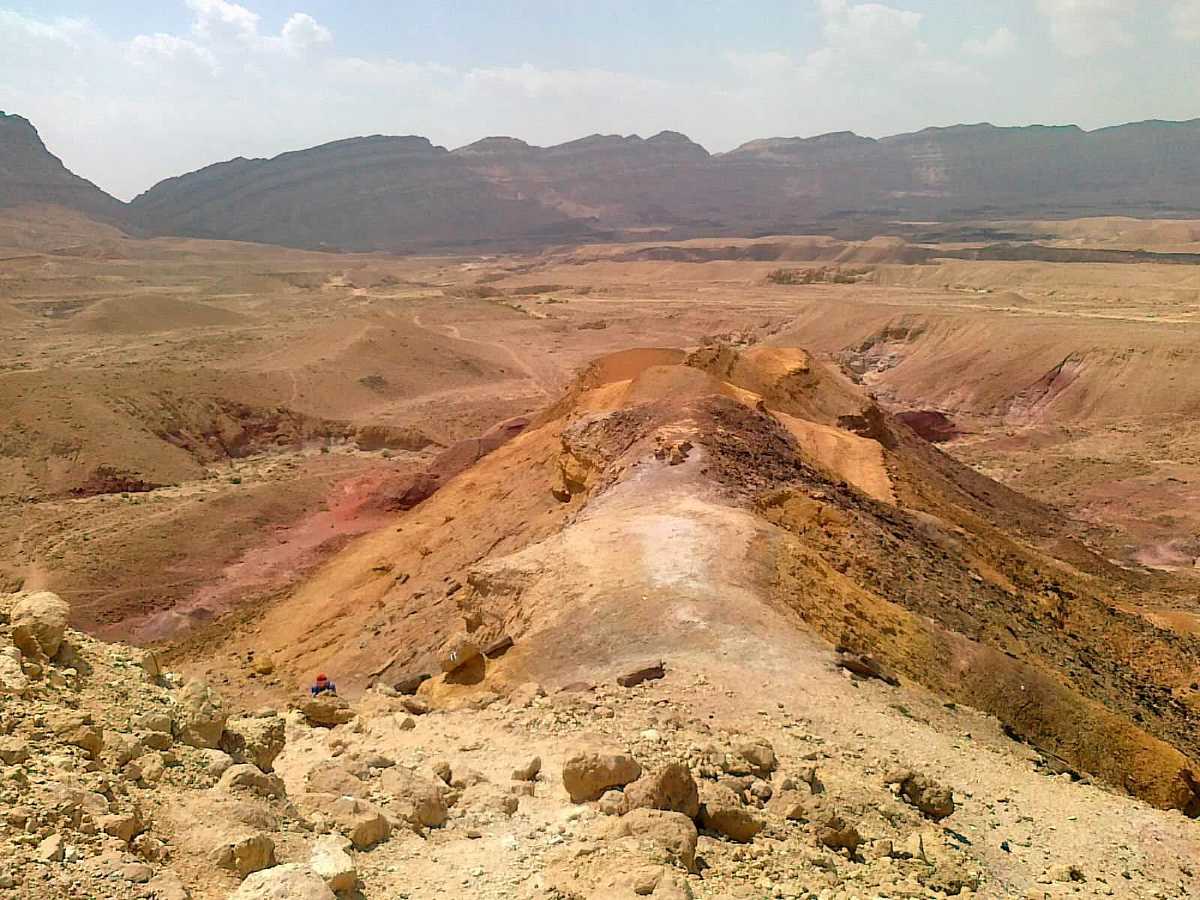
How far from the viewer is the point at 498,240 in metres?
134

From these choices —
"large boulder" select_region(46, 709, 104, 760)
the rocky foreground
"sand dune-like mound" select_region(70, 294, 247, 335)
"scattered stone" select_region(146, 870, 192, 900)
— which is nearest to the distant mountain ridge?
"sand dune-like mound" select_region(70, 294, 247, 335)

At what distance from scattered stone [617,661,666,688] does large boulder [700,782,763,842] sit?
2543mm

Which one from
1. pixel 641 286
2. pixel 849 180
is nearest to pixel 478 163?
pixel 849 180

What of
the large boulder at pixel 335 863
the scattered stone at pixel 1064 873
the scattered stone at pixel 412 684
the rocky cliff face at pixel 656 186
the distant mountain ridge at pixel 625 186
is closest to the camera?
the large boulder at pixel 335 863

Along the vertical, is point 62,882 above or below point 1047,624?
above

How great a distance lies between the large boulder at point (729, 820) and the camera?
207 inches

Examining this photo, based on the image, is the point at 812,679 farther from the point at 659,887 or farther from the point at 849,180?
Result: the point at 849,180

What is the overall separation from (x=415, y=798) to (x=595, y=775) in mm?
1115

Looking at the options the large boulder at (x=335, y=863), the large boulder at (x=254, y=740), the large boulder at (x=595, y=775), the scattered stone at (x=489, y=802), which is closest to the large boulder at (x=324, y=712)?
the large boulder at (x=254, y=740)

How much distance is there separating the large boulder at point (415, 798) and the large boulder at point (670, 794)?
3.74ft

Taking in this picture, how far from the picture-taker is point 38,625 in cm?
523

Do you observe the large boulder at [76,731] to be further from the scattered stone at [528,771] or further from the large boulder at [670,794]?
the large boulder at [670,794]

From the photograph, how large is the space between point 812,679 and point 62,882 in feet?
21.1

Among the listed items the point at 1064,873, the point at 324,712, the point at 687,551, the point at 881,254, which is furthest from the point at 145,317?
the point at 881,254
